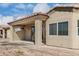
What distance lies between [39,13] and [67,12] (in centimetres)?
292

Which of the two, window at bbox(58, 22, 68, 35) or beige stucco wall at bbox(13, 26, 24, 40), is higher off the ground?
window at bbox(58, 22, 68, 35)

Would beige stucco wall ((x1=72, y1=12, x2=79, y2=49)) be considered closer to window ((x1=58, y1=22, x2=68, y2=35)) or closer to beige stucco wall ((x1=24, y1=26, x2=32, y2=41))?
window ((x1=58, y1=22, x2=68, y2=35))

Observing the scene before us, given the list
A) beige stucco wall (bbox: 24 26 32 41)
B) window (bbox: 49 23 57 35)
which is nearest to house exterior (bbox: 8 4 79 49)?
window (bbox: 49 23 57 35)

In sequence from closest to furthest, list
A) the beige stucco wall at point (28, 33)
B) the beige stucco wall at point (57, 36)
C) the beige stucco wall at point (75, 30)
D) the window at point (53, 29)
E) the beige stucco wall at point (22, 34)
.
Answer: the beige stucco wall at point (75, 30) → the beige stucco wall at point (57, 36) → the window at point (53, 29) → the beige stucco wall at point (22, 34) → the beige stucco wall at point (28, 33)

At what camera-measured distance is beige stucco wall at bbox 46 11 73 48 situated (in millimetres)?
15686

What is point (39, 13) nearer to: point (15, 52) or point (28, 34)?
point (15, 52)

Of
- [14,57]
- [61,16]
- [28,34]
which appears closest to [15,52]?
[14,57]

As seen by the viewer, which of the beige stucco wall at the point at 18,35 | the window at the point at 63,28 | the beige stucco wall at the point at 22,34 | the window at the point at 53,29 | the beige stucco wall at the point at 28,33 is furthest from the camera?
the beige stucco wall at the point at 28,33

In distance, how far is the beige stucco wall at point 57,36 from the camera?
1569 cm

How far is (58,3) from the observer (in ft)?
54.1

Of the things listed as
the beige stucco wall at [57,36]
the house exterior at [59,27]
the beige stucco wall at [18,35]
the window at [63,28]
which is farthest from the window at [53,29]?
the beige stucco wall at [18,35]

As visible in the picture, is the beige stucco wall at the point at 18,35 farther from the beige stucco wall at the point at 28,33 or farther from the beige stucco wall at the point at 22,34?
the beige stucco wall at the point at 28,33

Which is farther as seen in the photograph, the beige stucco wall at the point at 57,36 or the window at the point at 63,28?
the window at the point at 63,28

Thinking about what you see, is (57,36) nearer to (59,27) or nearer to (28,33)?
(59,27)
